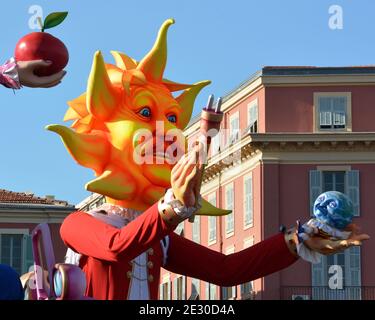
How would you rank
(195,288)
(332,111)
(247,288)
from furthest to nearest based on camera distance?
1. (195,288)
2. (247,288)
3. (332,111)

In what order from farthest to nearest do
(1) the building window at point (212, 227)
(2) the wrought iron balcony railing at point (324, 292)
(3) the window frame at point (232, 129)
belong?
(1) the building window at point (212, 227)
(3) the window frame at point (232, 129)
(2) the wrought iron balcony railing at point (324, 292)

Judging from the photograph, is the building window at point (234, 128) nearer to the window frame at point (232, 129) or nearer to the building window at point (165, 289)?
the window frame at point (232, 129)

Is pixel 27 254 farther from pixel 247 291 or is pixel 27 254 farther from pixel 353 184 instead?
pixel 353 184

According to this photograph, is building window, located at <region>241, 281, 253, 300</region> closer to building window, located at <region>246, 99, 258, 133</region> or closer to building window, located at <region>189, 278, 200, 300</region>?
building window, located at <region>189, 278, 200, 300</region>

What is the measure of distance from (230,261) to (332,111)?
106ft

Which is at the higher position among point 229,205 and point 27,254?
point 229,205

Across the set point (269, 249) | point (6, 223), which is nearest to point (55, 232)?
point (6, 223)

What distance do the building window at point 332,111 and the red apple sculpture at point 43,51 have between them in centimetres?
3385

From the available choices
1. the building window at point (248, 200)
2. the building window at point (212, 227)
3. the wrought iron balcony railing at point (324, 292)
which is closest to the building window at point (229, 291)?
the building window at point (248, 200)

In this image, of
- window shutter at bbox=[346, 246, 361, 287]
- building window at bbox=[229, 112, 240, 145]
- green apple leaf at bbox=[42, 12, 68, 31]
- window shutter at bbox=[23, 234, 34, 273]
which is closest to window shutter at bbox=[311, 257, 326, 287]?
window shutter at bbox=[346, 246, 361, 287]

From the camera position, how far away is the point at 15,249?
192ft

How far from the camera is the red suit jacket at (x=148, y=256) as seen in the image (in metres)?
17.4

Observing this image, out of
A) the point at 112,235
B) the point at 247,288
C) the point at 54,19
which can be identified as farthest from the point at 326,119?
the point at 54,19

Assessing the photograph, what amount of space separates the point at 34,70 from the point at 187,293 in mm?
38993
